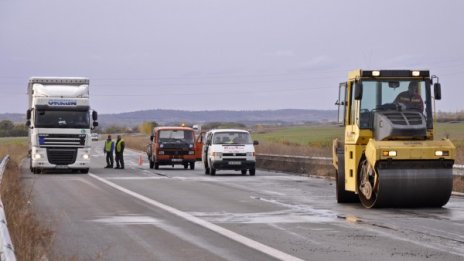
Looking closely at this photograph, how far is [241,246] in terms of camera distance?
1234 cm

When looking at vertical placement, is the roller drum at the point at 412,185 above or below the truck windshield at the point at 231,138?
below

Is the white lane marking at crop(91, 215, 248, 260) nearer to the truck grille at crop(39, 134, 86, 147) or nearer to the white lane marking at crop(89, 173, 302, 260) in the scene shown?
the white lane marking at crop(89, 173, 302, 260)

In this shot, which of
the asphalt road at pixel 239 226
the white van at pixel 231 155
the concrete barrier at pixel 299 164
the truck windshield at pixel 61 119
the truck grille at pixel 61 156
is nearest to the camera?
the asphalt road at pixel 239 226

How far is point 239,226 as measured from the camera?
15102 millimetres

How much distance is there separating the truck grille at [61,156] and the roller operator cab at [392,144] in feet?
61.2

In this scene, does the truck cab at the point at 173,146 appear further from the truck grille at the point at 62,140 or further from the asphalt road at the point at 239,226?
the asphalt road at the point at 239,226

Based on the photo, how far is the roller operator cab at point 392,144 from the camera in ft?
59.7

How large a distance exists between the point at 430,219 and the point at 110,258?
23.4 feet

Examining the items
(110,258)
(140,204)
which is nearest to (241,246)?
(110,258)

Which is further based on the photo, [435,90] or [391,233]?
[435,90]

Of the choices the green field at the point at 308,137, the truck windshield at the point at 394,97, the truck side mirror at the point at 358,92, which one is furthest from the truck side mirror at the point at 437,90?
the green field at the point at 308,137

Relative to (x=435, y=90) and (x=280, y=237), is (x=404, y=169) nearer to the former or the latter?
(x=435, y=90)

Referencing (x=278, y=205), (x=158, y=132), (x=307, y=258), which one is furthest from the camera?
(x=158, y=132)

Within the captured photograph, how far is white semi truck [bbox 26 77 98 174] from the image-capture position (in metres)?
36.4
